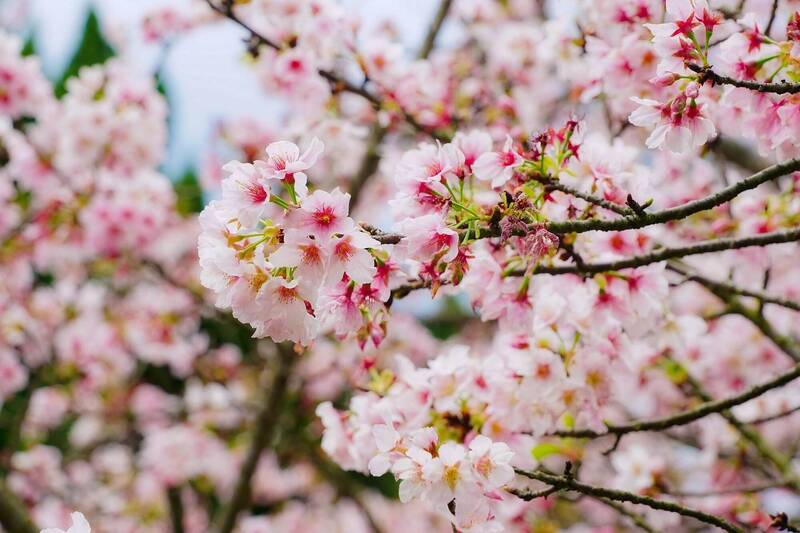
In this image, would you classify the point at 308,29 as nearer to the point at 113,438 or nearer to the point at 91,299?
the point at 91,299

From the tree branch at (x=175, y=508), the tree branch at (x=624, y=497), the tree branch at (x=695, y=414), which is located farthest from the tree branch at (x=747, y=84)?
the tree branch at (x=175, y=508)

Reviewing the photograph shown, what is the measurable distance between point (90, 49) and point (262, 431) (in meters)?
13.6

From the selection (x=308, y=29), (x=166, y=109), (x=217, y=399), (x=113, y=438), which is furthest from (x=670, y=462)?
(x=113, y=438)

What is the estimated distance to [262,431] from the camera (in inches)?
153

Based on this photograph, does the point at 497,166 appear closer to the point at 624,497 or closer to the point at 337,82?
the point at 624,497

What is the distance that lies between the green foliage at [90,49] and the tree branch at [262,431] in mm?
12649

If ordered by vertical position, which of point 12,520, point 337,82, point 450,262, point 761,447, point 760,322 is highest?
point 760,322

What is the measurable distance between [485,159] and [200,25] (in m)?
3.12

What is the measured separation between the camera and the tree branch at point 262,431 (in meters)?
3.75

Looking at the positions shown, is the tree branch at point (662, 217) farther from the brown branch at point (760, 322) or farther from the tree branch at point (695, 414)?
the brown branch at point (760, 322)

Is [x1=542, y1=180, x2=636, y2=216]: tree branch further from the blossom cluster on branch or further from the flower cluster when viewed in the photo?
the flower cluster

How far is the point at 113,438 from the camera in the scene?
21.5 ft

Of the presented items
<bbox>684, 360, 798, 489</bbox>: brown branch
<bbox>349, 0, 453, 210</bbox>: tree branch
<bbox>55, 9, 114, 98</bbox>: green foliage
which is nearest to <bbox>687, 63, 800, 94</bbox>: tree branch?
<bbox>684, 360, 798, 489</bbox>: brown branch

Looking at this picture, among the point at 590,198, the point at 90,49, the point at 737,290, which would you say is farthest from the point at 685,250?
the point at 90,49
